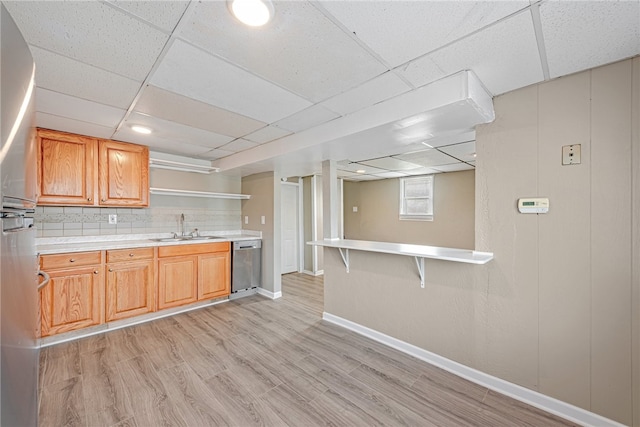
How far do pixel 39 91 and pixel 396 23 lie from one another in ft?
8.01

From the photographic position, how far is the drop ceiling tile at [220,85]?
1531 mm

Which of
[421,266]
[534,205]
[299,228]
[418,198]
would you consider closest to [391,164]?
[418,198]

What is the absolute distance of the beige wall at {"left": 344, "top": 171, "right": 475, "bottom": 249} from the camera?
498 centimetres

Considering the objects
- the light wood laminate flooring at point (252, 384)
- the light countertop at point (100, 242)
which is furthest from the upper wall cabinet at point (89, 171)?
the light wood laminate flooring at point (252, 384)

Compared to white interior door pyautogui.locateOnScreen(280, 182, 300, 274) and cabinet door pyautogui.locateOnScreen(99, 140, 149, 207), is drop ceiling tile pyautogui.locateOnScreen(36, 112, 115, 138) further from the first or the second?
white interior door pyautogui.locateOnScreen(280, 182, 300, 274)

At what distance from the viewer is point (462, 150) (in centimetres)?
336

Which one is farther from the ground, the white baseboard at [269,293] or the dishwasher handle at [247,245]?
the dishwasher handle at [247,245]

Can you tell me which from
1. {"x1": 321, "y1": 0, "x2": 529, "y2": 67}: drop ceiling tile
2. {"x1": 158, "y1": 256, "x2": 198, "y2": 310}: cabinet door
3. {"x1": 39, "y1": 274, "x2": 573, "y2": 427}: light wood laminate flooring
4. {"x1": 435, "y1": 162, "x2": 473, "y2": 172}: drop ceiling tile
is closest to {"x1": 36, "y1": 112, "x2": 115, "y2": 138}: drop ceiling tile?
{"x1": 158, "y1": 256, "x2": 198, "y2": 310}: cabinet door

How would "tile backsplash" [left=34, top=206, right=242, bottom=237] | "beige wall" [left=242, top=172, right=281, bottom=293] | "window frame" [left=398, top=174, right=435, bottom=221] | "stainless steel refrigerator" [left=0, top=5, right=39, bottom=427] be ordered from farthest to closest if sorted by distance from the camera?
"window frame" [left=398, top=174, right=435, bottom=221] → "beige wall" [left=242, top=172, right=281, bottom=293] → "tile backsplash" [left=34, top=206, right=242, bottom=237] → "stainless steel refrigerator" [left=0, top=5, right=39, bottom=427]

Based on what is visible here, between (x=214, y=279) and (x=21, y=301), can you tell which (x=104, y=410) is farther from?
(x=214, y=279)

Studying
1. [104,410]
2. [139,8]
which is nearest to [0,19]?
[139,8]

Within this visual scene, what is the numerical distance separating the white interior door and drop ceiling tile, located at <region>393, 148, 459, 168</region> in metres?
2.60

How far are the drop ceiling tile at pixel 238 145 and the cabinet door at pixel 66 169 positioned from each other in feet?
4.65

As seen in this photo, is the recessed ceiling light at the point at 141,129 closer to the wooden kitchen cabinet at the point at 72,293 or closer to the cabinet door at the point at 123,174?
the cabinet door at the point at 123,174
